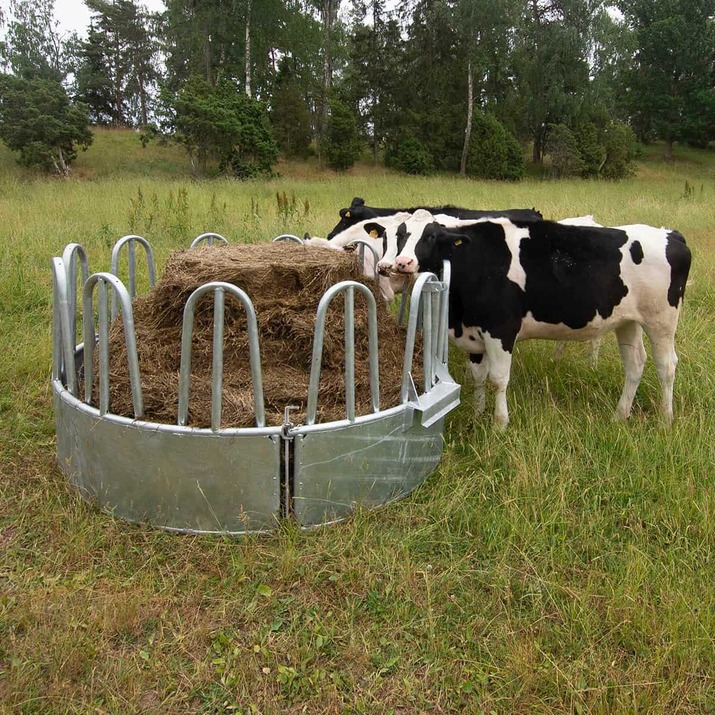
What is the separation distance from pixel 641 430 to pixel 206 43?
1234 inches

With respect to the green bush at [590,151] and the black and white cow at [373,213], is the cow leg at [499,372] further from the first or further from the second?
the green bush at [590,151]

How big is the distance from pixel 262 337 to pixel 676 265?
2.86 meters

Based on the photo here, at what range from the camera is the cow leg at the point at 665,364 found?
4578 millimetres

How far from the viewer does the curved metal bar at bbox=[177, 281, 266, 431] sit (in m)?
2.87

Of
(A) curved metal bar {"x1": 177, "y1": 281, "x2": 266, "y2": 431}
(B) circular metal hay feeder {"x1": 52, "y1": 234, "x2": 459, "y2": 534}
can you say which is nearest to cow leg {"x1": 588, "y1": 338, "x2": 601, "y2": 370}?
(B) circular metal hay feeder {"x1": 52, "y1": 234, "x2": 459, "y2": 534}

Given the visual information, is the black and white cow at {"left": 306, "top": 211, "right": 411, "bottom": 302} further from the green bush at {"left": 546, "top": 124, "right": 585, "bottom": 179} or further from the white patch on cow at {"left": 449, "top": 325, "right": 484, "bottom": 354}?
the green bush at {"left": 546, "top": 124, "right": 585, "bottom": 179}

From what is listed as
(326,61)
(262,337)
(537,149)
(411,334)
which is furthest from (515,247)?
(537,149)

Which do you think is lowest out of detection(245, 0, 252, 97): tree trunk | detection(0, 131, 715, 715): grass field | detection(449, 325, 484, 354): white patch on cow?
detection(0, 131, 715, 715): grass field

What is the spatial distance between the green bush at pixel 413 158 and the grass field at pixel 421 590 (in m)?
27.2

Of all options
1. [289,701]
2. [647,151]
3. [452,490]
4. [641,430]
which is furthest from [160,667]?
[647,151]

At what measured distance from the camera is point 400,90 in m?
33.8

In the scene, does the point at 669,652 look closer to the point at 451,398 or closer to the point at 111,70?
the point at 451,398

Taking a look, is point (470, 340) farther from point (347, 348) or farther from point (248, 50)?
point (248, 50)

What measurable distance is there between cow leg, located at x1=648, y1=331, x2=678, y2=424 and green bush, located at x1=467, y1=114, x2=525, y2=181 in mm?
27094
